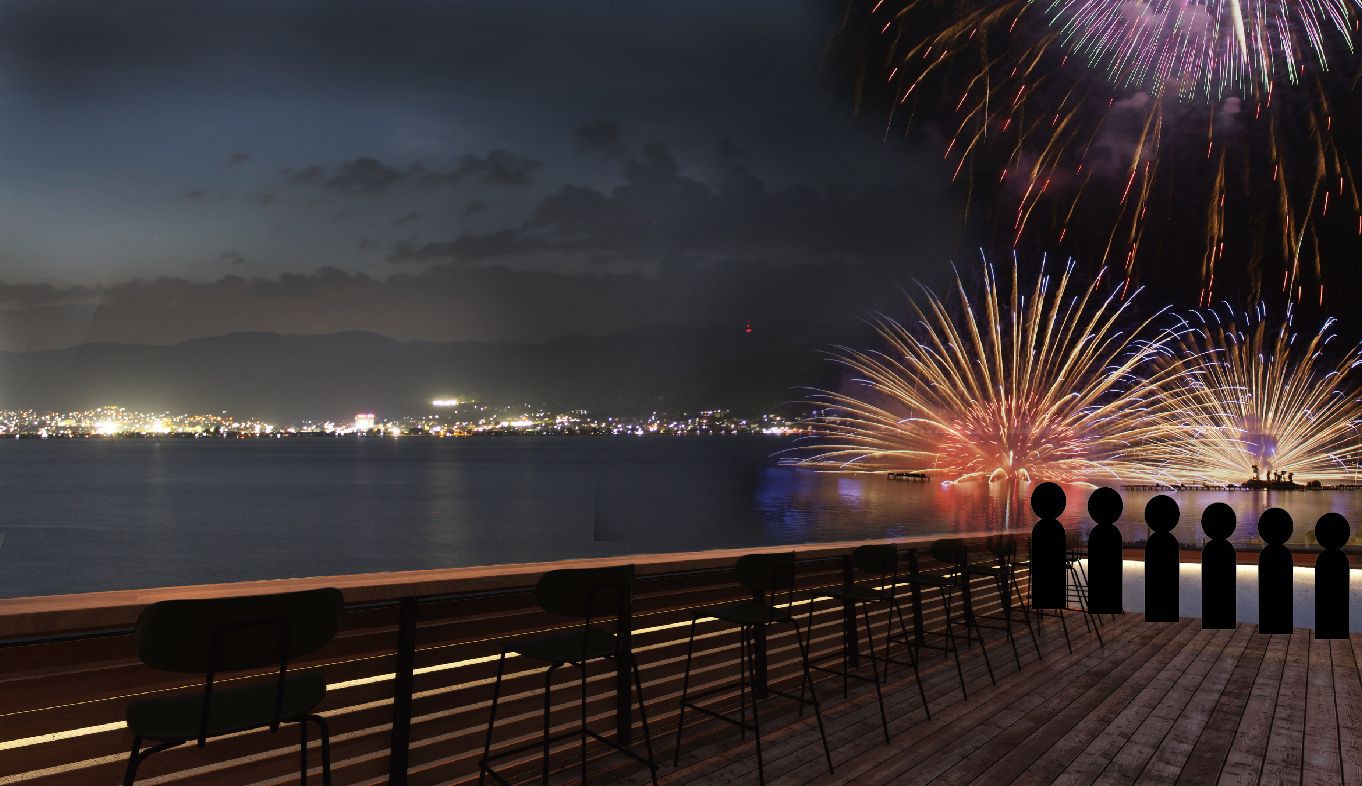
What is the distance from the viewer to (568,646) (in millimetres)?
2887

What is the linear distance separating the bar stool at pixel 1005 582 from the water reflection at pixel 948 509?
3087 cm

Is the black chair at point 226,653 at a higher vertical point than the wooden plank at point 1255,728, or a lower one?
higher

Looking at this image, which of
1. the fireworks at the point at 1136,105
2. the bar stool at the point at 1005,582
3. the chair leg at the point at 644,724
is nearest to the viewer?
the chair leg at the point at 644,724

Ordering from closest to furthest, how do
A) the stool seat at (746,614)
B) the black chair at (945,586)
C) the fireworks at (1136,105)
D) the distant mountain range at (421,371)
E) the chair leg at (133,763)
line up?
the chair leg at (133,763), the stool seat at (746,614), the black chair at (945,586), the fireworks at (1136,105), the distant mountain range at (421,371)

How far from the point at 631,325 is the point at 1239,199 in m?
105

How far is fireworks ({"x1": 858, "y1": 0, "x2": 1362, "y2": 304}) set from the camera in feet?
30.7

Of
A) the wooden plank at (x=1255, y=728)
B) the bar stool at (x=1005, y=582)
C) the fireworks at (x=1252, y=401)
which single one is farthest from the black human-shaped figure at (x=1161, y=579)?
the fireworks at (x=1252, y=401)

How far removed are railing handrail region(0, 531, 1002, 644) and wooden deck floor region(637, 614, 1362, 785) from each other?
0.78 m

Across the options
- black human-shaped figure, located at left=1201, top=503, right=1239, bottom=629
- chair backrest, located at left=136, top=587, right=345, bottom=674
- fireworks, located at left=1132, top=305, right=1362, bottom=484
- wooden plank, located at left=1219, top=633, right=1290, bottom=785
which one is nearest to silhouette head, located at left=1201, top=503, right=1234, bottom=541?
black human-shaped figure, located at left=1201, top=503, right=1239, bottom=629

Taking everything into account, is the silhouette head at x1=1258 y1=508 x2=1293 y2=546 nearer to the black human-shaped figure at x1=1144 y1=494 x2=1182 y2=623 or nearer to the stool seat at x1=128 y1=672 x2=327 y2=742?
the black human-shaped figure at x1=1144 y1=494 x2=1182 y2=623

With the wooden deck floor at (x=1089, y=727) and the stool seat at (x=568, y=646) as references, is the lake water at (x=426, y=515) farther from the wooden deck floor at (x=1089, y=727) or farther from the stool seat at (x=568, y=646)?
the stool seat at (x=568, y=646)

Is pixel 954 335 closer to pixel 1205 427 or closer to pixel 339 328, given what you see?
pixel 1205 427

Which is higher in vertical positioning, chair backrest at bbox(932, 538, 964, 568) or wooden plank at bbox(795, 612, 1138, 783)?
chair backrest at bbox(932, 538, 964, 568)

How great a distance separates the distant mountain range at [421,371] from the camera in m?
121
